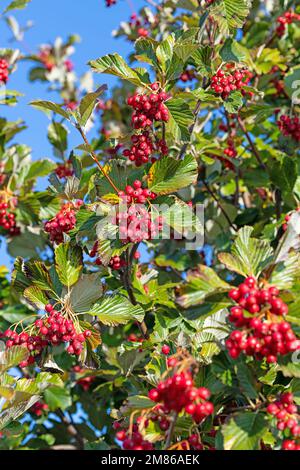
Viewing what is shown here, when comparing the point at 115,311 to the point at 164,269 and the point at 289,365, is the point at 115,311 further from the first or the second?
the point at 164,269

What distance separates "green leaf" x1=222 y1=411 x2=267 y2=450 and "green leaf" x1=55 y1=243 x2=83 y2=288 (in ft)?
2.81

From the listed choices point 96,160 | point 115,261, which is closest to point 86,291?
point 115,261

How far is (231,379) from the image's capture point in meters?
1.85

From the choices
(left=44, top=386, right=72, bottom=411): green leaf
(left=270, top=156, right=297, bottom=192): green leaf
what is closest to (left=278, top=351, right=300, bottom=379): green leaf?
(left=270, top=156, right=297, bottom=192): green leaf

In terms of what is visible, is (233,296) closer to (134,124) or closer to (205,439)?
(205,439)

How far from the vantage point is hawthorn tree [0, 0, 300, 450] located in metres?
1.74

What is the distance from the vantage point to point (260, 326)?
161 centimetres

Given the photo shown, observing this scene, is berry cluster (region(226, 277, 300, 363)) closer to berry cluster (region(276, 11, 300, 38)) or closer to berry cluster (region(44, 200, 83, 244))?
berry cluster (region(44, 200, 83, 244))

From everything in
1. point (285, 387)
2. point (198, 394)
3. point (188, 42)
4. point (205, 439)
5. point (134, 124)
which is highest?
point (188, 42)

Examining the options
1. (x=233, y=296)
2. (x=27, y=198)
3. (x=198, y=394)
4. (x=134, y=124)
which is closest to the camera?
(x=198, y=394)

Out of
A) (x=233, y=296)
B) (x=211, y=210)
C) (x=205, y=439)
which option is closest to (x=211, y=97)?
(x=233, y=296)

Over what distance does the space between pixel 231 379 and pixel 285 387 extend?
8.8 inches

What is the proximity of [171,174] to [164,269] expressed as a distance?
6.28ft

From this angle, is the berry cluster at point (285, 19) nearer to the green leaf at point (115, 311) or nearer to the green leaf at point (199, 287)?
the green leaf at point (115, 311)
